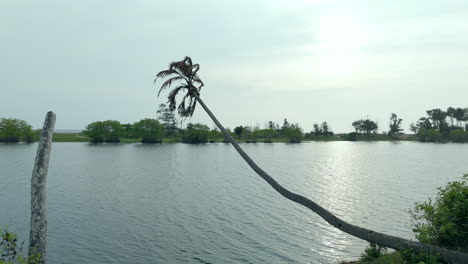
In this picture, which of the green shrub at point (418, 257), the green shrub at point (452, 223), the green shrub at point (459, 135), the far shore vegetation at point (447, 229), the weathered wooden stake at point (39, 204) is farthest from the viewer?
the green shrub at point (459, 135)

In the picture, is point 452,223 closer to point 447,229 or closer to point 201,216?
point 447,229

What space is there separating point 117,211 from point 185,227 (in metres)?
7.49

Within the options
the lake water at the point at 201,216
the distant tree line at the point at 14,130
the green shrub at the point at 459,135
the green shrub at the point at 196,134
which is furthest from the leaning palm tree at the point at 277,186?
the green shrub at the point at 459,135

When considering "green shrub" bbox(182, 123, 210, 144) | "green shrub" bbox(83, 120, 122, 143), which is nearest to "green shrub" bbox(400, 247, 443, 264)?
"green shrub" bbox(182, 123, 210, 144)

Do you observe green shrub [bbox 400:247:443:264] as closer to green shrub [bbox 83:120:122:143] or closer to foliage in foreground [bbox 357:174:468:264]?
foliage in foreground [bbox 357:174:468:264]

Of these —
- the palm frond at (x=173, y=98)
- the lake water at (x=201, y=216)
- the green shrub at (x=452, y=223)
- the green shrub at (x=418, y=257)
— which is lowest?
the lake water at (x=201, y=216)

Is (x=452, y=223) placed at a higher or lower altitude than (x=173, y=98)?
lower

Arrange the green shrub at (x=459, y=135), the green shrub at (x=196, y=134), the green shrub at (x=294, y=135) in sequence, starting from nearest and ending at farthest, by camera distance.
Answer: the green shrub at (x=196, y=134) → the green shrub at (x=459, y=135) → the green shrub at (x=294, y=135)

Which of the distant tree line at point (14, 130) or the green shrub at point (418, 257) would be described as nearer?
the green shrub at point (418, 257)

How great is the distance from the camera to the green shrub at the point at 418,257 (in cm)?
981

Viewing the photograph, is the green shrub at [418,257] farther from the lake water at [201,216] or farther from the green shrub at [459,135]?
the green shrub at [459,135]

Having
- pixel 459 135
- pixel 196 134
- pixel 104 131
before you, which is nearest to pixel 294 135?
pixel 196 134

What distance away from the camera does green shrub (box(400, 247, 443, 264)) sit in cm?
981

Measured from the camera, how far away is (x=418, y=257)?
32.9 feet
